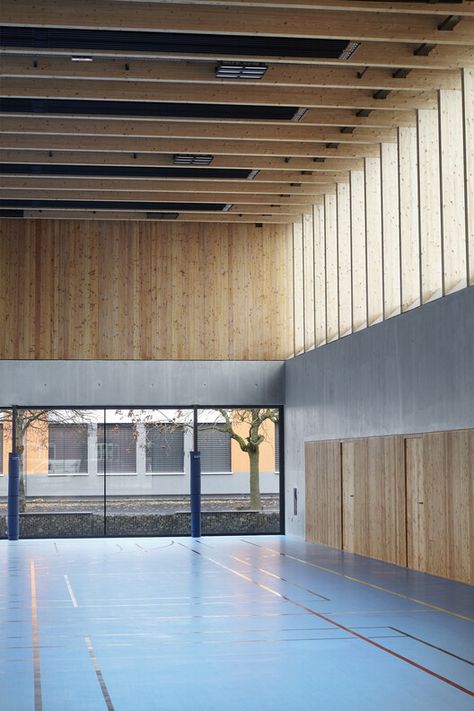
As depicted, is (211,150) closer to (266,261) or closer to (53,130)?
(53,130)

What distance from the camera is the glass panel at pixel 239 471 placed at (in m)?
27.8

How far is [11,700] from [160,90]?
37.3 ft

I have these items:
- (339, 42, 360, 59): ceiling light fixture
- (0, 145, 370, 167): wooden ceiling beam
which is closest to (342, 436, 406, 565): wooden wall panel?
(0, 145, 370, 167): wooden ceiling beam

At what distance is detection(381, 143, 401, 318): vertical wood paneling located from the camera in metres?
19.8

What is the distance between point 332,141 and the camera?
1964 cm

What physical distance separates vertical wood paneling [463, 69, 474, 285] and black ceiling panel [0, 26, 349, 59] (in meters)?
→ 2.34

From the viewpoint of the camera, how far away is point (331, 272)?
2397 centimetres

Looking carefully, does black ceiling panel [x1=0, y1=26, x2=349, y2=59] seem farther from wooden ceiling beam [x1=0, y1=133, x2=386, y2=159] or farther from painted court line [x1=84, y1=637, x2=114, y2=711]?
painted court line [x1=84, y1=637, x2=114, y2=711]

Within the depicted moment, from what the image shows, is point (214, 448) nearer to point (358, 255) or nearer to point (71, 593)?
point (358, 255)

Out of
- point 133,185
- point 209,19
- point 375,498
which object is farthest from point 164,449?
point 209,19

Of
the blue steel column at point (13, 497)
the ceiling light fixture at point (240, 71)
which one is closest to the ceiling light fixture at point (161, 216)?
the blue steel column at point (13, 497)

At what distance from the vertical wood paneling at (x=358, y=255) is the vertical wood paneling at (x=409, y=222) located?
259 centimetres

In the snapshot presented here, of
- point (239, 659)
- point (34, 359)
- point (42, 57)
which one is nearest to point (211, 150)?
point (42, 57)

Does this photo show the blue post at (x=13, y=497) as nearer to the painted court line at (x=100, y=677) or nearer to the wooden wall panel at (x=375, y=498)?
the wooden wall panel at (x=375, y=498)
